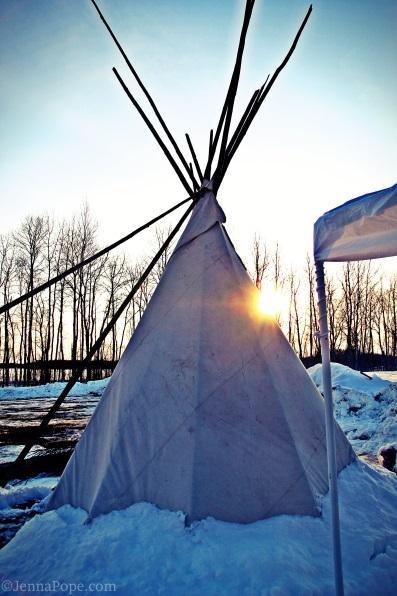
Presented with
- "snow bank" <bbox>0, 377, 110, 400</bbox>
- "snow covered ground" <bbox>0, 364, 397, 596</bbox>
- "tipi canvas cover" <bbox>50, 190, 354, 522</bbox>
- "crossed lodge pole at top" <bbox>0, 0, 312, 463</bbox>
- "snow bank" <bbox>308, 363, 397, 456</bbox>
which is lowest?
"snow bank" <bbox>0, 377, 110, 400</bbox>

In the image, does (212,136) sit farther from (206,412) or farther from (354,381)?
(354,381)

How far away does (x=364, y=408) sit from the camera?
27.6 ft

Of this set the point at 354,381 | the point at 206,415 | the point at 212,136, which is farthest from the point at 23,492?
the point at 354,381

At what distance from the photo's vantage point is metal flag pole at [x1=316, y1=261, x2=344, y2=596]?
1.54m

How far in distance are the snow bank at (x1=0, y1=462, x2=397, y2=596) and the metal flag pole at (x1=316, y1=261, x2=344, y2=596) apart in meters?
0.33

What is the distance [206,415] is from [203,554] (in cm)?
87

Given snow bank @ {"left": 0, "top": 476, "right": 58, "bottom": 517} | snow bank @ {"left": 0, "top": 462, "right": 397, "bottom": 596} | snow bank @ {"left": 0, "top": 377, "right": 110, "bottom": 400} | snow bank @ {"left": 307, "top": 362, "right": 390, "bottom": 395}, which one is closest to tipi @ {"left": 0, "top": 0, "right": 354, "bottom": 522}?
snow bank @ {"left": 0, "top": 462, "right": 397, "bottom": 596}

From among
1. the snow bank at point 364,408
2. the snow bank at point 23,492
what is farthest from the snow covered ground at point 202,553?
the snow bank at point 364,408

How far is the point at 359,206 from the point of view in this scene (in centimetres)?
168

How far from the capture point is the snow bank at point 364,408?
19.9ft

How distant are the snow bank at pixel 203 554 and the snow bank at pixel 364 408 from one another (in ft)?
12.9

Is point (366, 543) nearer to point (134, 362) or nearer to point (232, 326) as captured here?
point (232, 326)

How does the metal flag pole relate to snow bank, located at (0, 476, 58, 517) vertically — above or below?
above

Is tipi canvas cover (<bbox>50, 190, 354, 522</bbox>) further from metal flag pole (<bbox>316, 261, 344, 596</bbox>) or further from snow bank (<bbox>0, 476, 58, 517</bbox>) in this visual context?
snow bank (<bbox>0, 476, 58, 517</bbox>)
